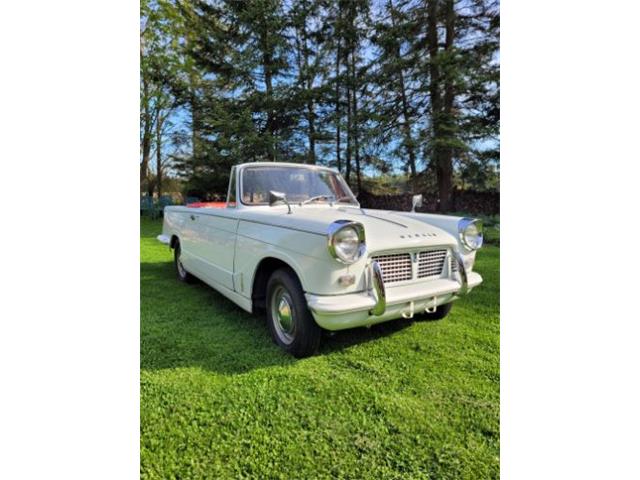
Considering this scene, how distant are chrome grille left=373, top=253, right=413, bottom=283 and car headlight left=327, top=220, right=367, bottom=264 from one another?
0.22 m

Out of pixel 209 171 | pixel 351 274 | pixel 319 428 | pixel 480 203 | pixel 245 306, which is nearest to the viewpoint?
pixel 319 428

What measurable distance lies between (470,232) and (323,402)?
1.80 metres

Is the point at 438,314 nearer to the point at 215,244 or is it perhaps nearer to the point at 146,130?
the point at 215,244

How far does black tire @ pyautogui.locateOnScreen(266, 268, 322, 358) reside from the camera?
221 centimetres

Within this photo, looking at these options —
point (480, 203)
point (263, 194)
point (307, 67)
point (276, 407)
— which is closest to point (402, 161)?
point (480, 203)

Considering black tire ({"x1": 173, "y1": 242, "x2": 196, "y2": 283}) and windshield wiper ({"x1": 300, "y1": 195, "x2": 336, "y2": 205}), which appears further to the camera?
black tire ({"x1": 173, "y1": 242, "x2": 196, "y2": 283})

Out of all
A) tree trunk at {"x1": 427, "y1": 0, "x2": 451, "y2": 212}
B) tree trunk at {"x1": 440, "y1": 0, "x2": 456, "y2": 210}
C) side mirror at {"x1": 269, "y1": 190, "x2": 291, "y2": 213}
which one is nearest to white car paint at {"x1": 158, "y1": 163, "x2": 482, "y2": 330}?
side mirror at {"x1": 269, "y1": 190, "x2": 291, "y2": 213}

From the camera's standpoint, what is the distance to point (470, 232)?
2.73 metres

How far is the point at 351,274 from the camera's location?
6.73 feet

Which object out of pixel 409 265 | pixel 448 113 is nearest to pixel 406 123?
pixel 448 113

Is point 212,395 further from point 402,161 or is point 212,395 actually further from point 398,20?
point 402,161

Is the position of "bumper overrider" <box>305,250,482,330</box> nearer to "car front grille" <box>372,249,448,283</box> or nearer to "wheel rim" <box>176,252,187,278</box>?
"car front grille" <box>372,249,448,283</box>

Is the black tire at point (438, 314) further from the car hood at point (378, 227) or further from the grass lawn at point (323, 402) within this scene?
the car hood at point (378, 227)

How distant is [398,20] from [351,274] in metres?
4.50
